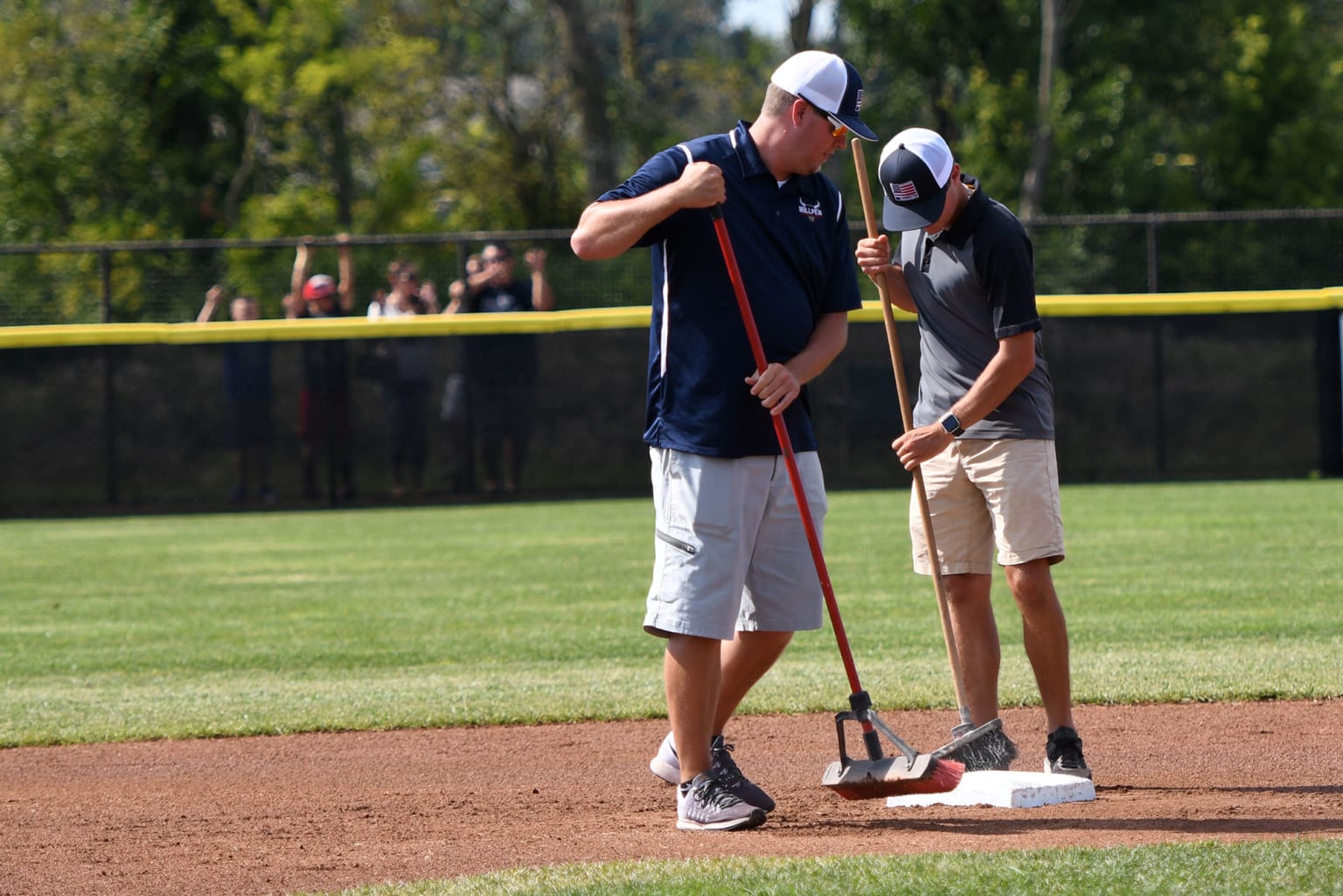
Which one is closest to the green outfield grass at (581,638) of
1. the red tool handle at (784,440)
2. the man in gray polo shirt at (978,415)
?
the red tool handle at (784,440)

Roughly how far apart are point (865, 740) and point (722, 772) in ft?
1.35

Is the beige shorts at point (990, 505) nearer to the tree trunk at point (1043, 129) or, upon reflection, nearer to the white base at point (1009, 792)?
the white base at point (1009, 792)

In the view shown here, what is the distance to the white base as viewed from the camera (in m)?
4.76

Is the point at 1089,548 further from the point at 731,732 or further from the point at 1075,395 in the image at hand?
the point at 731,732

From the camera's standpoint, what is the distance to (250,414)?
49.9 ft

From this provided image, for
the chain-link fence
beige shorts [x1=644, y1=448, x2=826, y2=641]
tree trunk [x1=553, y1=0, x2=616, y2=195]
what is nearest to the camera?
beige shorts [x1=644, y1=448, x2=826, y2=641]

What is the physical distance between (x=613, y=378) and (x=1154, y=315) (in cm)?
502

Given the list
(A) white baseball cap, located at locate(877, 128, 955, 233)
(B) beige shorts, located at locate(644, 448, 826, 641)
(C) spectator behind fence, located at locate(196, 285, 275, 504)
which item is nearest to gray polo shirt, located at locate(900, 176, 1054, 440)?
(A) white baseball cap, located at locate(877, 128, 955, 233)

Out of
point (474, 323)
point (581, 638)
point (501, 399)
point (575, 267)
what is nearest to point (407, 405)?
point (501, 399)

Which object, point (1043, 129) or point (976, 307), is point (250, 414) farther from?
point (1043, 129)

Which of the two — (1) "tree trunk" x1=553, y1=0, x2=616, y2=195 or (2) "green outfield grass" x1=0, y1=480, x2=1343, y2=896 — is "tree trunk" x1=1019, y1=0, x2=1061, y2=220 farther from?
(2) "green outfield grass" x1=0, y1=480, x2=1343, y2=896

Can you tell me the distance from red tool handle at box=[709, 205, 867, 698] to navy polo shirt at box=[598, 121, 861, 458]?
47mm

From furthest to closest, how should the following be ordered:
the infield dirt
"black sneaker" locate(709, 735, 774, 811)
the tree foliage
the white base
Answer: the tree foliage, the white base, "black sneaker" locate(709, 735, 774, 811), the infield dirt

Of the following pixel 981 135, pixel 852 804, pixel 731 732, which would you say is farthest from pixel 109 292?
pixel 981 135
